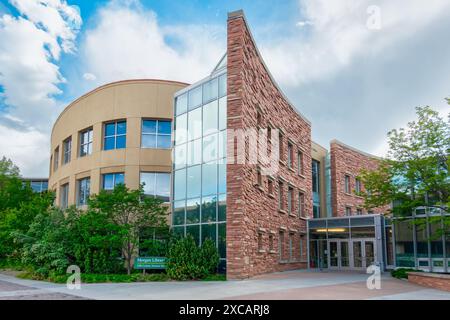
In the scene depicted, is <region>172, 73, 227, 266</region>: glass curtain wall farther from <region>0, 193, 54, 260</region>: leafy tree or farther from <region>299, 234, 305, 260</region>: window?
<region>299, 234, 305, 260</region>: window

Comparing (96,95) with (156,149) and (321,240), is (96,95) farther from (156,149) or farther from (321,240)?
(321,240)

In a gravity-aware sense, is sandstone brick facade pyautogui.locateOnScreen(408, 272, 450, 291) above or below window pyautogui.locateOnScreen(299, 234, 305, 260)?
below

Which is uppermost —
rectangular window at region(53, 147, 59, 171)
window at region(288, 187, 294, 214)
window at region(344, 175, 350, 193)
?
rectangular window at region(53, 147, 59, 171)

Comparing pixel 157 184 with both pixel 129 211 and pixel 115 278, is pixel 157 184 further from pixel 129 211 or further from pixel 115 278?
pixel 115 278

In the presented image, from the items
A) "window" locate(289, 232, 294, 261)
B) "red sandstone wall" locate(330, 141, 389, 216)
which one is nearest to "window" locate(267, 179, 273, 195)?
"window" locate(289, 232, 294, 261)

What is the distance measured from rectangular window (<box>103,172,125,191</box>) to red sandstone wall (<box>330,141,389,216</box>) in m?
19.3

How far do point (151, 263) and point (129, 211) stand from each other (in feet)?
9.15

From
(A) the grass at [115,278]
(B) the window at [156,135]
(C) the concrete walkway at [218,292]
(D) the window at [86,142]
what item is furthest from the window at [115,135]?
(C) the concrete walkway at [218,292]

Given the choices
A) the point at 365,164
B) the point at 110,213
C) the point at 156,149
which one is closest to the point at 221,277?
the point at 110,213

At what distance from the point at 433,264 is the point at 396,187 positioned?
17.4ft

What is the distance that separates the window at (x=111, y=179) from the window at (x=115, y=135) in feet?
5.51

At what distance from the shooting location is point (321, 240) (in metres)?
32.3

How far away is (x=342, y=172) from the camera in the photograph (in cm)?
3988

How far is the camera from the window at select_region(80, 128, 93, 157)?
29.7 meters
